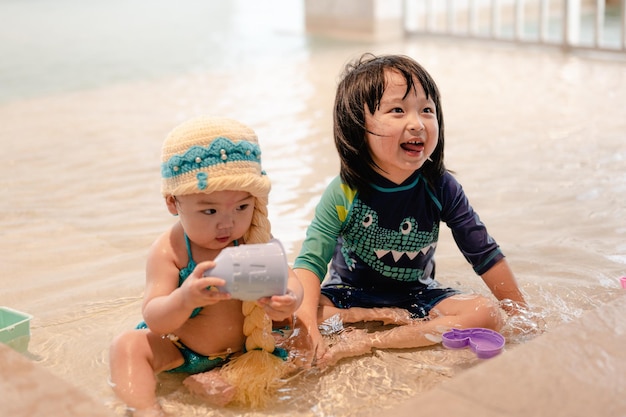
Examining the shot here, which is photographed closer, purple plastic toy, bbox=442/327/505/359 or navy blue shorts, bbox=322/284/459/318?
purple plastic toy, bbox=442/327/505/359

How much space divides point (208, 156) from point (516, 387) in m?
0.86

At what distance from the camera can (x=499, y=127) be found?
4688 mm

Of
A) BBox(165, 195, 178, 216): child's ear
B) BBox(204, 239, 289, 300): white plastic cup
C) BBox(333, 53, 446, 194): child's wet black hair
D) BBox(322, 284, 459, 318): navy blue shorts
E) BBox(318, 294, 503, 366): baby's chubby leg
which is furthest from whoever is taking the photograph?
BBox(322, 284, 459, 318): navy blue shorts

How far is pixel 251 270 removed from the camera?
69.7 inches

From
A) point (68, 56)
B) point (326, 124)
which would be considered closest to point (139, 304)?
point (326, 124)

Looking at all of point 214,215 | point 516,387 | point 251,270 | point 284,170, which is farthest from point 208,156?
point 284,170

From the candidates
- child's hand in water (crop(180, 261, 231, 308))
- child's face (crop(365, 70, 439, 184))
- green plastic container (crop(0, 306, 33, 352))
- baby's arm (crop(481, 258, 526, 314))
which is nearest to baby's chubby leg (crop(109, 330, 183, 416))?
child's hand in water (crop(180, 261, 231, 308))

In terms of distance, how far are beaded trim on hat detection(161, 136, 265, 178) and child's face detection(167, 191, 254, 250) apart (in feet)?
0.23

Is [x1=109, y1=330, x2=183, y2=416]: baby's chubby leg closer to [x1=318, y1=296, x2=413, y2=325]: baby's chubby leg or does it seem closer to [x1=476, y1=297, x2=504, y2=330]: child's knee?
[x1=318, y1=296, x2=413, y2=325]: baby's chubby leg

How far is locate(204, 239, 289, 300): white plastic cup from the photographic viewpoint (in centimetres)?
177

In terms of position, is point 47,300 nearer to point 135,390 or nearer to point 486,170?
point 135,390

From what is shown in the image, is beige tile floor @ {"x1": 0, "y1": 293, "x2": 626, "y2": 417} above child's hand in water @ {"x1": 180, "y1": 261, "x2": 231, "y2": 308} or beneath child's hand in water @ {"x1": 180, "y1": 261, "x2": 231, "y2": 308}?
beneath

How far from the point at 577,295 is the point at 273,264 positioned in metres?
1.14

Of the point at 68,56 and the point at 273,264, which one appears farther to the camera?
the point at 68,56
